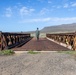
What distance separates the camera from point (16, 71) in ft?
24.2

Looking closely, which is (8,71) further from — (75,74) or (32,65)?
(75,74)

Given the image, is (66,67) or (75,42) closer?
(66,67)

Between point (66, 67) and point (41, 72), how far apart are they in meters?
1.26

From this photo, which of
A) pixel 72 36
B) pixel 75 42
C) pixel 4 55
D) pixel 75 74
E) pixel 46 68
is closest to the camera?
pixel 75 74

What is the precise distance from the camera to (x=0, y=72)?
729 cm

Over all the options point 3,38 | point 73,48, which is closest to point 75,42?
point 73,48

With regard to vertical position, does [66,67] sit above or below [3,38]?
below

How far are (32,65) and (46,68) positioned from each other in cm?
79

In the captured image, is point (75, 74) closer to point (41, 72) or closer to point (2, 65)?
point (41, 72)

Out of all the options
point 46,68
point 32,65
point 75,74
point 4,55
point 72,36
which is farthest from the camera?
point 72,36

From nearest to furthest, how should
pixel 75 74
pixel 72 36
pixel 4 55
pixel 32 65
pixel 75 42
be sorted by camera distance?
pixel 75 74
pixel 32 65
pixel 4 55
pixel 75 42
pixel 72 36

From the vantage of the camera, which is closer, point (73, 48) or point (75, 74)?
point (75, 74)

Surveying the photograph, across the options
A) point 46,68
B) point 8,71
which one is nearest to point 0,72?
point 8,71

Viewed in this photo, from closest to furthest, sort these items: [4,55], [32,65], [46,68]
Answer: [46,68] → [32,65] → [4,55]
